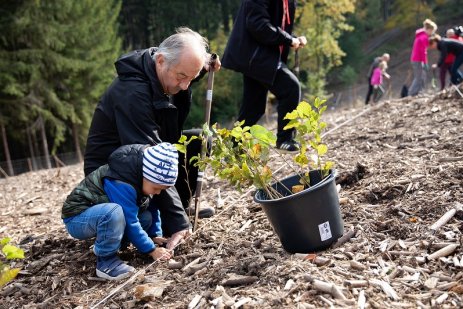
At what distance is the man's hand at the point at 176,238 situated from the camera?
322cm

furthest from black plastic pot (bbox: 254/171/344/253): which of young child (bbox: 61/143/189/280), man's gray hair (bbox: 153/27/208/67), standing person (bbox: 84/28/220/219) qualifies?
man's gray hair (bbox: 153/27/208/67)

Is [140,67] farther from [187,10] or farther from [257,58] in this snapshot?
[187,10]

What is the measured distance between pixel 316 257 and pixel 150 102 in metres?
1.39

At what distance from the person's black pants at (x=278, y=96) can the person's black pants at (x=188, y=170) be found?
4.67 feet

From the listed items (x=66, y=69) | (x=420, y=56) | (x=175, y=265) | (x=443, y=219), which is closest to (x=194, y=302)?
(x=175, y=265)

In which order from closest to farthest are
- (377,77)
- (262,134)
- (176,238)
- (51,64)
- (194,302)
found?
(194,302) → (262,134) → (176,238) → (377,77) → (51,64)

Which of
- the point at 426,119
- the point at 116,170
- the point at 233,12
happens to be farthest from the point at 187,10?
the point at 116,170

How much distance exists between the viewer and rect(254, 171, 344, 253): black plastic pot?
2.54 m

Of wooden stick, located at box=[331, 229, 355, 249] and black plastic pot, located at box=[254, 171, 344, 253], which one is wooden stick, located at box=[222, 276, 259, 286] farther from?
wooden stick, located at box=[331, 229, 355, 249]

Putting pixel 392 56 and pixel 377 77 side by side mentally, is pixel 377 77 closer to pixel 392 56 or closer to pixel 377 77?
pixel 377 77

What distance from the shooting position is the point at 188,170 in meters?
3.83

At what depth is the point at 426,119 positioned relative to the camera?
5617mm

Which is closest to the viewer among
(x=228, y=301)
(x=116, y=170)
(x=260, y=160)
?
(x=228, y=301)

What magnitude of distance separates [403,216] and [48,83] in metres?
20.2
